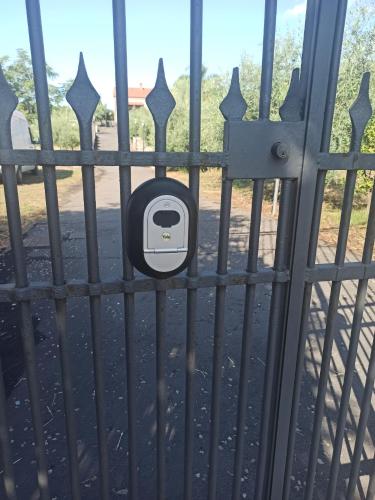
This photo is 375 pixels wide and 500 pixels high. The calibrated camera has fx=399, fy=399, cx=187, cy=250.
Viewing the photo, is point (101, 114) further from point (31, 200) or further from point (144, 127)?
point (31, 200)

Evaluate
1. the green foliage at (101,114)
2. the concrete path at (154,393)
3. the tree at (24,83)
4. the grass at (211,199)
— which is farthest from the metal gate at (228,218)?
the tree at (24,83)

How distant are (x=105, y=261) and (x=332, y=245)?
190 inches

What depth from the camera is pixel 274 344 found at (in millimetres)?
1895

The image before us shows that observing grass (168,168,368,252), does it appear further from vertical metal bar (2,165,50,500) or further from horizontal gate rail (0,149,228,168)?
vertical metal bar (2,165,50,500)

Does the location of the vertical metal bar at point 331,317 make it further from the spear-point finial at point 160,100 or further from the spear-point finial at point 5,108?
the spear-point finial at point 5,108

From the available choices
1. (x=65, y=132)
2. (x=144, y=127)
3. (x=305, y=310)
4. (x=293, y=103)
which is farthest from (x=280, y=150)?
(x=65, y=132)

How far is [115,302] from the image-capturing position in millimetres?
5641

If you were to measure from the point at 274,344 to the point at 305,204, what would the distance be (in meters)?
0.67

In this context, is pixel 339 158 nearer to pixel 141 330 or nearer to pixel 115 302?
pixel 141 330

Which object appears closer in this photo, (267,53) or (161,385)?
(267,53)

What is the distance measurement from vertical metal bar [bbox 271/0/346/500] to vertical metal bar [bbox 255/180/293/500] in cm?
4

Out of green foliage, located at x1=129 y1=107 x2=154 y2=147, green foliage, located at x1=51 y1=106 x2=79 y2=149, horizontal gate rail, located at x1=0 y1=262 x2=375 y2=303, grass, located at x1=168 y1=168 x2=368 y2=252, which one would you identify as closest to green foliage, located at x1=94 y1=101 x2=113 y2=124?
green foliage, located at x1=51 y1=106 x2=79 y2=149

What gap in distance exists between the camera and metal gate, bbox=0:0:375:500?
1.42 meters

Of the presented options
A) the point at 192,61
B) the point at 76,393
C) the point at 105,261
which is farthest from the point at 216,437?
the point at 105,261
